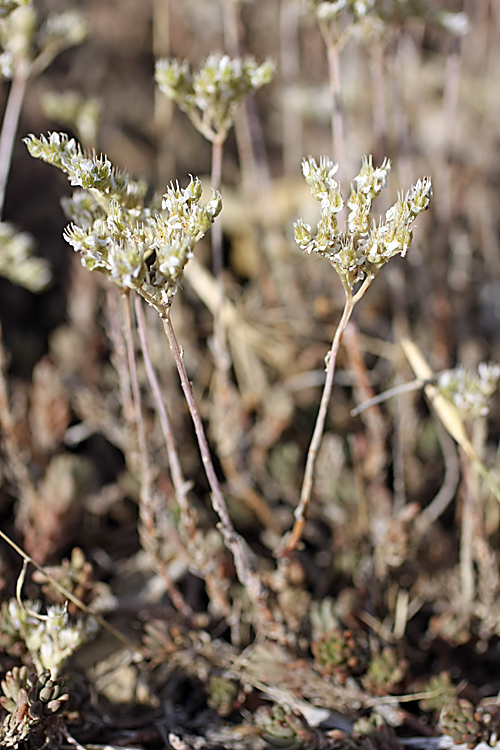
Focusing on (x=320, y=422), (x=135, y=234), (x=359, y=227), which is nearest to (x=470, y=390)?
(x=320, y=422)

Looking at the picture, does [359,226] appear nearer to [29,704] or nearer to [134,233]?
[134,233]

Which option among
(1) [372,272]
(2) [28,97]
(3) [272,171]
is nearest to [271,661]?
(1) [372,272]

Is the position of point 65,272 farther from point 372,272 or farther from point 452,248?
point 372,272

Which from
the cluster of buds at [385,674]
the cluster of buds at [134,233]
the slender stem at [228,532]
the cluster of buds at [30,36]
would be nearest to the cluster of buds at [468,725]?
the cluster of buds at [385,674]

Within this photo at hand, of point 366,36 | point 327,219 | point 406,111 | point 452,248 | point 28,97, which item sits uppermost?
point 28,97

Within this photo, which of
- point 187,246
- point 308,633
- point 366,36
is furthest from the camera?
point 366,36

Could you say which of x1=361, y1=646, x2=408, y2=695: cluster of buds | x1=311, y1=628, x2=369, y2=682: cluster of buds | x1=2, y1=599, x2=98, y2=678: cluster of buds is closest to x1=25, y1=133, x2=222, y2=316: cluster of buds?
x1=2, y1=599, x2=98, y2=678: cluster of buds

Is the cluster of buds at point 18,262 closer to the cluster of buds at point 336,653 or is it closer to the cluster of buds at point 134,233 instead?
the cluster of buds at point 134,233

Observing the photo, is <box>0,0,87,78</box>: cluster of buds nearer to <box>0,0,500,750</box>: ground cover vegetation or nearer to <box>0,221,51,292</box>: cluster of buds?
<box>0,0,500,750</box>: ground cover vegetation
